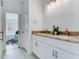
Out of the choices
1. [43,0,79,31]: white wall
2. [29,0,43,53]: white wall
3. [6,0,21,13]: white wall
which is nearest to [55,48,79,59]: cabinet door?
[43,0,79,31]: white wall

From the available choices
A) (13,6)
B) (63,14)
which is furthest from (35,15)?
(13,6)

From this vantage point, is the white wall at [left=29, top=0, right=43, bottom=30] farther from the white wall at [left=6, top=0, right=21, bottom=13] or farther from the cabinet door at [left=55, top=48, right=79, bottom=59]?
the cabinet door at [left=55, top=48, right=79, bottom=59]

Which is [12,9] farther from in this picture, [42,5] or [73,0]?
[73,0]

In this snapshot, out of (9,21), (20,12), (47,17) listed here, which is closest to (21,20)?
(20,12)

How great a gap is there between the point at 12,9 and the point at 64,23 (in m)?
4.03

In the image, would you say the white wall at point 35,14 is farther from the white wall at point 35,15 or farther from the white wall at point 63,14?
the white wall at point 63,14

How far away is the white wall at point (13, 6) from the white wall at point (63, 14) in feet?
7.66

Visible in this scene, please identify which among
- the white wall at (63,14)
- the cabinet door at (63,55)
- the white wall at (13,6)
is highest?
the white wall at (13,6)

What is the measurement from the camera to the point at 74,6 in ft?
10.6

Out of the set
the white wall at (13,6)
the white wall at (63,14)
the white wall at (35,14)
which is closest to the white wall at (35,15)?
the white wall at (35,14)

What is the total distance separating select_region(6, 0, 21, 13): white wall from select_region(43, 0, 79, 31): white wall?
234cm

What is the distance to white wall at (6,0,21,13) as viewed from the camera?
21.9ft

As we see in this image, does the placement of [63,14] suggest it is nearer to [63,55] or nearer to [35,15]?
[63,55]

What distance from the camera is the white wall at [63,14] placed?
321 cm
